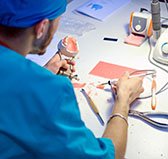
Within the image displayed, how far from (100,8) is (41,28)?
1.06 m

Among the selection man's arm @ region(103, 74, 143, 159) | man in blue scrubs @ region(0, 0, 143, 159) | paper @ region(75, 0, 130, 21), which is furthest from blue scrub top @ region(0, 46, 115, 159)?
paper @ region(75, 0, 130, 21)

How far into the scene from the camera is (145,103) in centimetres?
115

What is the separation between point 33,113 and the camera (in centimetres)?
70

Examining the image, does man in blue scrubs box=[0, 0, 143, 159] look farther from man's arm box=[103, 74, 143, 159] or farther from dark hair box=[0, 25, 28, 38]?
man's arm box=[103, 74, 143, 159]

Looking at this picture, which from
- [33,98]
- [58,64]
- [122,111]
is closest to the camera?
[33,98]

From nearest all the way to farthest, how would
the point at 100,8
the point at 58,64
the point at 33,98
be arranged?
the point at 33,98 → the point at 58,64 → the point at 100,8

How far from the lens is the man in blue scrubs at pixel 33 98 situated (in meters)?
0.69

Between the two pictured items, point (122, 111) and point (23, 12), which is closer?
point (23, 12)

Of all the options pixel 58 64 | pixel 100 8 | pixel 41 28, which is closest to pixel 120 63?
pixel 58 64

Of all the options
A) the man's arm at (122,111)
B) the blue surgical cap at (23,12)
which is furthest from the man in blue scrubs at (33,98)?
the man's arm at (122,111)

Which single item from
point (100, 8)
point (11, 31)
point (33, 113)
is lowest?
point (100, 8)

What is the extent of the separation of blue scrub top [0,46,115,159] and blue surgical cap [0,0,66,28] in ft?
0.20

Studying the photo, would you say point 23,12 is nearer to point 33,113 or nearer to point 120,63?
point 33,113

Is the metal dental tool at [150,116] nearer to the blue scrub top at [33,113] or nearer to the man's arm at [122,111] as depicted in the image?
the man's arm at [122,111]
